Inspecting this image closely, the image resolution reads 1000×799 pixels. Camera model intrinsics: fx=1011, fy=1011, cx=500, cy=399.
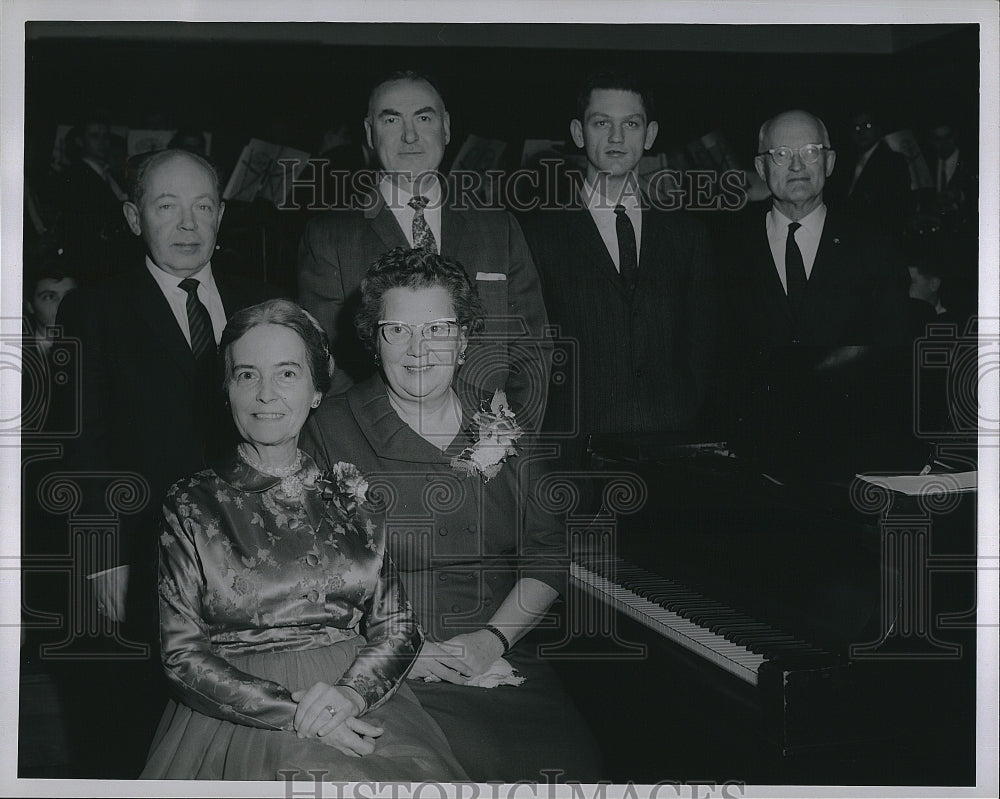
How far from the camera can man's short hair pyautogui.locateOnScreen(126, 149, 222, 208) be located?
3021 millimetres

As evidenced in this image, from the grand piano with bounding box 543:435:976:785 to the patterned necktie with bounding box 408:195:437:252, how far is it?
0.79 m

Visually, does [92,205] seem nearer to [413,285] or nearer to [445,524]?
[413,285]

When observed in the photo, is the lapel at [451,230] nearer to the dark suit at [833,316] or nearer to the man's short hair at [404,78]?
the man's short hair at [404,78]

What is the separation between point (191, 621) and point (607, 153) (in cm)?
184

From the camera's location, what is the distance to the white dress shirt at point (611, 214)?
3.05 meters

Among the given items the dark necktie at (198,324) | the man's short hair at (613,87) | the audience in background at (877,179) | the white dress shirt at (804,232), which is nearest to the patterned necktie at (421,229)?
the man's short hair at (613,87)

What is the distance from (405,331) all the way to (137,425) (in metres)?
0.86

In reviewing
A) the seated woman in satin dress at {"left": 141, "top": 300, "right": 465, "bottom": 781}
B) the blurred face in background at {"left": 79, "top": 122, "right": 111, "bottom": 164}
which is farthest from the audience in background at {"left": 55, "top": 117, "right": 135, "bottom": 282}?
the seated woman in satin dress at {"left": 141, "top": 300, "right": 465, "bottom": 781}

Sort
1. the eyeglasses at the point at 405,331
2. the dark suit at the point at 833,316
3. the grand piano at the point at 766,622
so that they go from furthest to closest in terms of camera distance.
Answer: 1. the eyeglasses at the point at 405,331
2. the dark suit at the point at 833,316
3. the grand piano at the point at 766,622

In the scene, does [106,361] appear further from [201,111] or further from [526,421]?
Answer: [526,421]

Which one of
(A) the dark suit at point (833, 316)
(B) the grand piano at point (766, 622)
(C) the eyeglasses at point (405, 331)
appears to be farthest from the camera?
(C) the eyeglasses at point (405, 331)

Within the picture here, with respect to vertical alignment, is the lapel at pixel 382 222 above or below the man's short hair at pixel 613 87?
below

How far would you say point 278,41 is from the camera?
121 inches

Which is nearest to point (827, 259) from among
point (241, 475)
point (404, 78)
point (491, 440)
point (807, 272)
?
point (807, 272)
